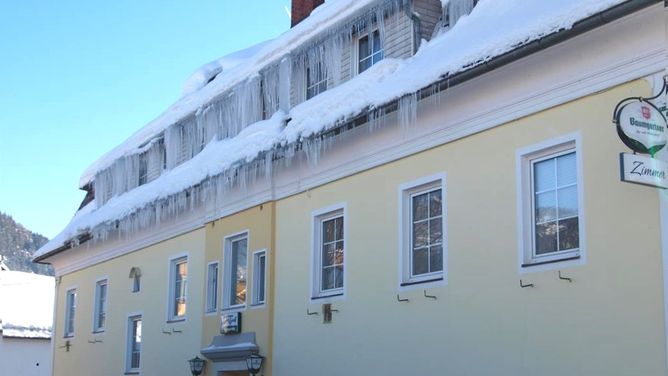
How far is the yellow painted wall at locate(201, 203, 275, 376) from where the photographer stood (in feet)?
49.0

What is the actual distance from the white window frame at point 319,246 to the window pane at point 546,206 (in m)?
3.62

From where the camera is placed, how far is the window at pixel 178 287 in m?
18.1

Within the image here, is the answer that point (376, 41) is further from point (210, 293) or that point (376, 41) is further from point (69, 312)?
point (69, 312)

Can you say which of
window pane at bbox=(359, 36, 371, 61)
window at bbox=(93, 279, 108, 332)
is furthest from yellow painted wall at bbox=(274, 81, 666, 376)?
window at bbox=(93, 279, 108, 332)

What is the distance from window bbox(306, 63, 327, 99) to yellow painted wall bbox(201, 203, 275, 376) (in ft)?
6.45

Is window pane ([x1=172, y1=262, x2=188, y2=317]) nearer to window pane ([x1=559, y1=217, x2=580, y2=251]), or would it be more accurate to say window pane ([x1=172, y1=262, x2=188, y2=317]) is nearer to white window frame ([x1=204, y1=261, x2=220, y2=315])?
white window frame ([x1=204, y1=261, x2=220, y2=315])

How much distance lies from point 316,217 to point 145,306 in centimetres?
646

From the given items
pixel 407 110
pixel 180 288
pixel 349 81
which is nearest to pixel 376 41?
pixel 349 81

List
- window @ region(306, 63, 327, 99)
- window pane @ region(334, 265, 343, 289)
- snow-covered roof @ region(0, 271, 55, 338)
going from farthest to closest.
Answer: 1. snow-covered roof @ region(0, 271, 55, 338)
2. window @ region(306, 63, 327, 99)
3. window pane @ region(334, 265, 343, 289)

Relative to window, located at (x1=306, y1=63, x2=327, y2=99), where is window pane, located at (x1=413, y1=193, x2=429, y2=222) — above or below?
below

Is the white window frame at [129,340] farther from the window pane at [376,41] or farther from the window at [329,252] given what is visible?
the window pane at [376,41]

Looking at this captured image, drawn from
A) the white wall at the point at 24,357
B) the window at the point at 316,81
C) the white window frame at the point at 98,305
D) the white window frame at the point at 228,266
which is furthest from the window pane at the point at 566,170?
the white wall at the point at 24,357

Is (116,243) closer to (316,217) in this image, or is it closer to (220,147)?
(220,147)

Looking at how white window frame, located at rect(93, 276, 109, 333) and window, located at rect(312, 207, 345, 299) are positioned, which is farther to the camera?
white window frame, located at rect(93, 276, 109, 333)
